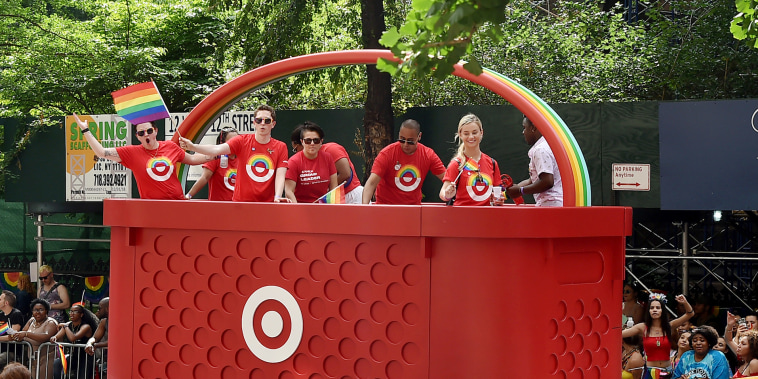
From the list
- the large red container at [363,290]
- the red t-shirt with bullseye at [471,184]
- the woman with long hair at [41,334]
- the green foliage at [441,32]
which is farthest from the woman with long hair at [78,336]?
the green foliage at [441,32]

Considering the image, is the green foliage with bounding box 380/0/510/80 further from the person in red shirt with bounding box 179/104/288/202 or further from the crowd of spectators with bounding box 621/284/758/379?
the crowd of spectators with bounding box 621/284/758/379

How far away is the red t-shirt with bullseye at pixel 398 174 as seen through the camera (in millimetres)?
6859

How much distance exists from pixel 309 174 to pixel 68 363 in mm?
5039

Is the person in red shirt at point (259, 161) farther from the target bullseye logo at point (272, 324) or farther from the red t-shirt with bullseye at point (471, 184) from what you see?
the target bullseye logo at point (272, 324)

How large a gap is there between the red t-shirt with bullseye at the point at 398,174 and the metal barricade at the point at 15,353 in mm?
5251

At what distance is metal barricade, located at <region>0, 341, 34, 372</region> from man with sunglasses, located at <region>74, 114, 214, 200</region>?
14.7 ft

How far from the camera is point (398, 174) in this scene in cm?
691

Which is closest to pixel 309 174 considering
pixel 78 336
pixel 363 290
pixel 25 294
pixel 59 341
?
pixel 363 290

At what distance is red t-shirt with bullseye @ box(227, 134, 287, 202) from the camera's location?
259 inches

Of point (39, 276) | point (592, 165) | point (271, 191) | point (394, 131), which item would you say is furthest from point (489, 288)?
point (39, 276)

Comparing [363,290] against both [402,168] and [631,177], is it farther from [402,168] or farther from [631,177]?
[631,177]

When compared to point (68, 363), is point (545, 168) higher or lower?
higher

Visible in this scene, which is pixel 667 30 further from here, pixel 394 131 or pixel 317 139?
pixel 317 139

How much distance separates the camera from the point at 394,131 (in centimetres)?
1177
